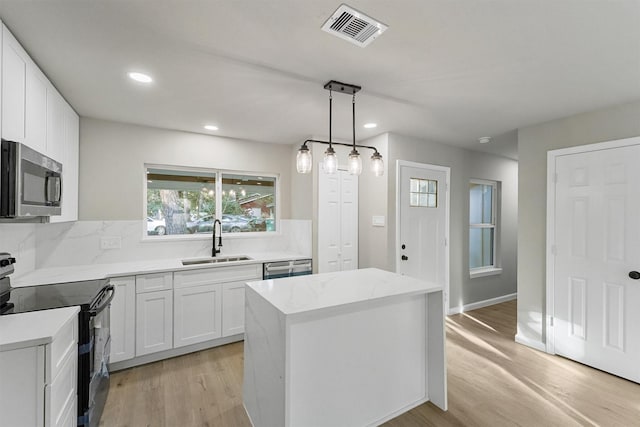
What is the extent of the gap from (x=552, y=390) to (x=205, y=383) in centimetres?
291

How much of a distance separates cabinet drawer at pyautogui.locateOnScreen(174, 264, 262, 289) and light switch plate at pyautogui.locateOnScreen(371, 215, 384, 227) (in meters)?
1.52

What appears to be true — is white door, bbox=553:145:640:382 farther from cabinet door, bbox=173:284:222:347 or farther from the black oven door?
the black oven door

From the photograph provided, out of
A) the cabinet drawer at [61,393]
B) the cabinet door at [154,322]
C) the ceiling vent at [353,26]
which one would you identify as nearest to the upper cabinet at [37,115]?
the cabinet door at [154,322]

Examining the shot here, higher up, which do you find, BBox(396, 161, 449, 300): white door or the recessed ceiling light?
the recessed ceiling light

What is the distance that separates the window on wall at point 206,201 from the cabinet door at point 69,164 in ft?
2.22

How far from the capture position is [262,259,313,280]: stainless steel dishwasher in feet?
11.1

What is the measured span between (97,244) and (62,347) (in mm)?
1869

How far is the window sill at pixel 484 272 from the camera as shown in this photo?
14.4ft

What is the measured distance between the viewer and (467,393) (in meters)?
2.33

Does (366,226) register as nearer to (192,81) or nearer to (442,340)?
(442,340)

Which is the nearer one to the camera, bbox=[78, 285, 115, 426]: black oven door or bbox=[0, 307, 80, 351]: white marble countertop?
bbox=[0, 307, 80, 351]: white marble countertop

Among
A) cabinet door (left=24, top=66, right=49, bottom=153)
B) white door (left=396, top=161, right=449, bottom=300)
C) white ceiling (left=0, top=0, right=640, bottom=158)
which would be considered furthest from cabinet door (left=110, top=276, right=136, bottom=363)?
white door (left=396, top=161, right=449, bottom=300)

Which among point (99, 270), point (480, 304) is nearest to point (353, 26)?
point (99, 270)

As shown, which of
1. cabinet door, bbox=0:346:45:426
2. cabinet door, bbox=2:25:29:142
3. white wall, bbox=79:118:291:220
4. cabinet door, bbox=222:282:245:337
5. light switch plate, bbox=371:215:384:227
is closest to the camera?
cabinet door, bbox=0:346:45:426
